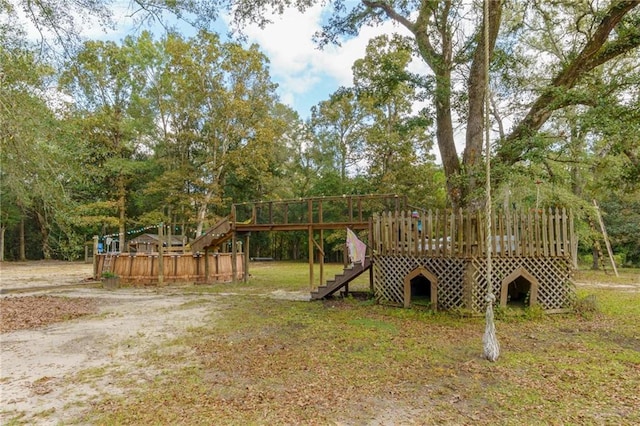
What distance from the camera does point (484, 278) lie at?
300 inches

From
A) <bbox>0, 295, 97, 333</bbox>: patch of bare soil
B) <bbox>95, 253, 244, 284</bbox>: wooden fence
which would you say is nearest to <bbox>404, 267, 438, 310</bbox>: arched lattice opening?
<bbox>0, 295, 97, 333</bbox>: patch of bare soil

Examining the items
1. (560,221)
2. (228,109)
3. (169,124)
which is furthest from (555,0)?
(169,124)

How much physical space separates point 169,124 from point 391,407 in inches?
1141

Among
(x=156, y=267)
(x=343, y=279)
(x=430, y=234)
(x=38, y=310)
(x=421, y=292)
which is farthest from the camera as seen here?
(x=156, y=267)

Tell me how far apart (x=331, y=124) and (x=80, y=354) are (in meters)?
26.4

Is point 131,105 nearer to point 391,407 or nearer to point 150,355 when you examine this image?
point 150,355

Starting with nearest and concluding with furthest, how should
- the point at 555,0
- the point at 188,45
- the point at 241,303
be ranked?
1. the point at 555,0
2. the point at 241,303
3. the point at 188,45

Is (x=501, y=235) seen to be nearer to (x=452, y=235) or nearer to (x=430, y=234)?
(x=452, y=235)

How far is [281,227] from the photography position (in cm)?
1398

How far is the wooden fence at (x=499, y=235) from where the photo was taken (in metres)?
7.68

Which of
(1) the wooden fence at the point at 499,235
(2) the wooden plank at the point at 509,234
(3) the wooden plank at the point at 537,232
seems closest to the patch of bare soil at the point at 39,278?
(1) the wooden fence at the point at 499,235

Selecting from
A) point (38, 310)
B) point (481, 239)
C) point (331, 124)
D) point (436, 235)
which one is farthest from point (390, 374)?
point (331, 124)

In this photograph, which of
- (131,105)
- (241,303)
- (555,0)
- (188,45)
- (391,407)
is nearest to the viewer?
(391,407)

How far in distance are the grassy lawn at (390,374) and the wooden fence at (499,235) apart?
4.45ft
